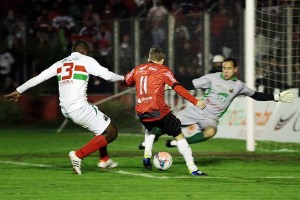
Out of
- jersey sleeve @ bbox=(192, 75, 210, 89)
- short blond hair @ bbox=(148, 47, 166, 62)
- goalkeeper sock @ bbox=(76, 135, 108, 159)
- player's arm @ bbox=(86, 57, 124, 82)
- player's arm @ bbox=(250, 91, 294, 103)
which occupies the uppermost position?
short blond hair @ bbox=(148, 47, 166, 62)

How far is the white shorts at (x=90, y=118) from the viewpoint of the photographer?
1344cm

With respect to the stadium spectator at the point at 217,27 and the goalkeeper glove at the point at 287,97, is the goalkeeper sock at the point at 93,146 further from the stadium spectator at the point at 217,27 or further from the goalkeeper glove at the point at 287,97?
the stadium spectator at the point at 217,27

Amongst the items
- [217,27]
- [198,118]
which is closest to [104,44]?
[217,27]

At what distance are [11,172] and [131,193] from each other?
3.18 metres

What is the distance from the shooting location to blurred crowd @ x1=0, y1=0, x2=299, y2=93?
72.5 ft

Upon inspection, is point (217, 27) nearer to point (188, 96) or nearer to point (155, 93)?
point (155, 93)

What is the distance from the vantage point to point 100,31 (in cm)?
2552

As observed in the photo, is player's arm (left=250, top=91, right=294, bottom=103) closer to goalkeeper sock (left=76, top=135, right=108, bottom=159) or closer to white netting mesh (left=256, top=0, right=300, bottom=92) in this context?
goalkeeper sock (left=76, top=135, right=108, bottom=159)

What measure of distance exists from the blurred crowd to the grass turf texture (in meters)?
3.66

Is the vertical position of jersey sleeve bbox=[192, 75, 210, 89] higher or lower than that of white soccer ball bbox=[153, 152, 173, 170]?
higher

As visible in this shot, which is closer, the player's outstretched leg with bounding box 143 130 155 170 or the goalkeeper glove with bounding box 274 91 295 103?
the player's outstretched leg with bounding box 143 130 155 170

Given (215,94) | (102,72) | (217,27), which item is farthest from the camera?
(217,27)

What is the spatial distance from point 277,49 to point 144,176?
25.1 ft

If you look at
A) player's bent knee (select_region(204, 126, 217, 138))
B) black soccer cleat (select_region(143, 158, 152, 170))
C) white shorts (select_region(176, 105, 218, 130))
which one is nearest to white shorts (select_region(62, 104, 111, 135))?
black soccer cleat (select_region(143, 158, 152, 170))
